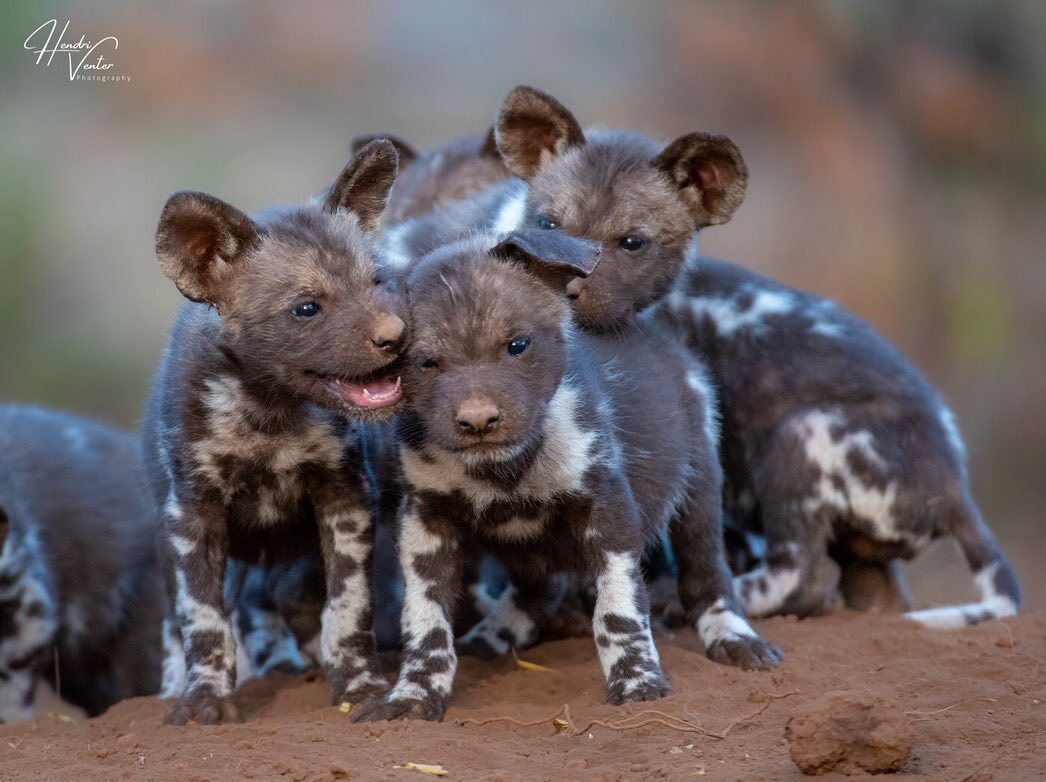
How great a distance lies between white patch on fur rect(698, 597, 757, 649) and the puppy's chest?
168cm

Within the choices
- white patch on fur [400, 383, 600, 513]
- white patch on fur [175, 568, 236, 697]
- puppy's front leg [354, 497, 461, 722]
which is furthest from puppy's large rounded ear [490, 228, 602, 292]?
white patch on fur [175, 568, 236, 697]

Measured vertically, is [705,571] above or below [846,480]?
below

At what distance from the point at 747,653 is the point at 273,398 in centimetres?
212

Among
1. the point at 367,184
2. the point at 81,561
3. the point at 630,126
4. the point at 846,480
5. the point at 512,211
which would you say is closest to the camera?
the point at 367,184

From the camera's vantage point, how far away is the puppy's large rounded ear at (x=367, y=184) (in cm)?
588

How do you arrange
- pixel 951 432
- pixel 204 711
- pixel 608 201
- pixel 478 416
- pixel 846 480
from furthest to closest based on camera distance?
pixel 951 432
pixel 846 480
pixel 608 201
pixel 204 711
pixel 478 416

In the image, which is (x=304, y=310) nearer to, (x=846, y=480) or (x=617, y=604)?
(x=617, y=604)

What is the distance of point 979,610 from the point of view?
22.6 ft

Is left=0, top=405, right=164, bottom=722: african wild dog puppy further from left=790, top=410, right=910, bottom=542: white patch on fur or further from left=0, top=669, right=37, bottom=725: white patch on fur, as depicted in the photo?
left=790, top=410, right=910, bottom=542: white patch on fur

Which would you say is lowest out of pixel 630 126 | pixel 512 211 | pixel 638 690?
pixel 638 690

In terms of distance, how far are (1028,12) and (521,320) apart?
10358 mm

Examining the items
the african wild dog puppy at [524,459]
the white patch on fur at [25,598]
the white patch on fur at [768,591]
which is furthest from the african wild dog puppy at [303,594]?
the white patch on fur at [768,591]

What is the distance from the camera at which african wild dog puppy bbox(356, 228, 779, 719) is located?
17.3ft

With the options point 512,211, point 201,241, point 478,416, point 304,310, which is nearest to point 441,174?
point 512,211
